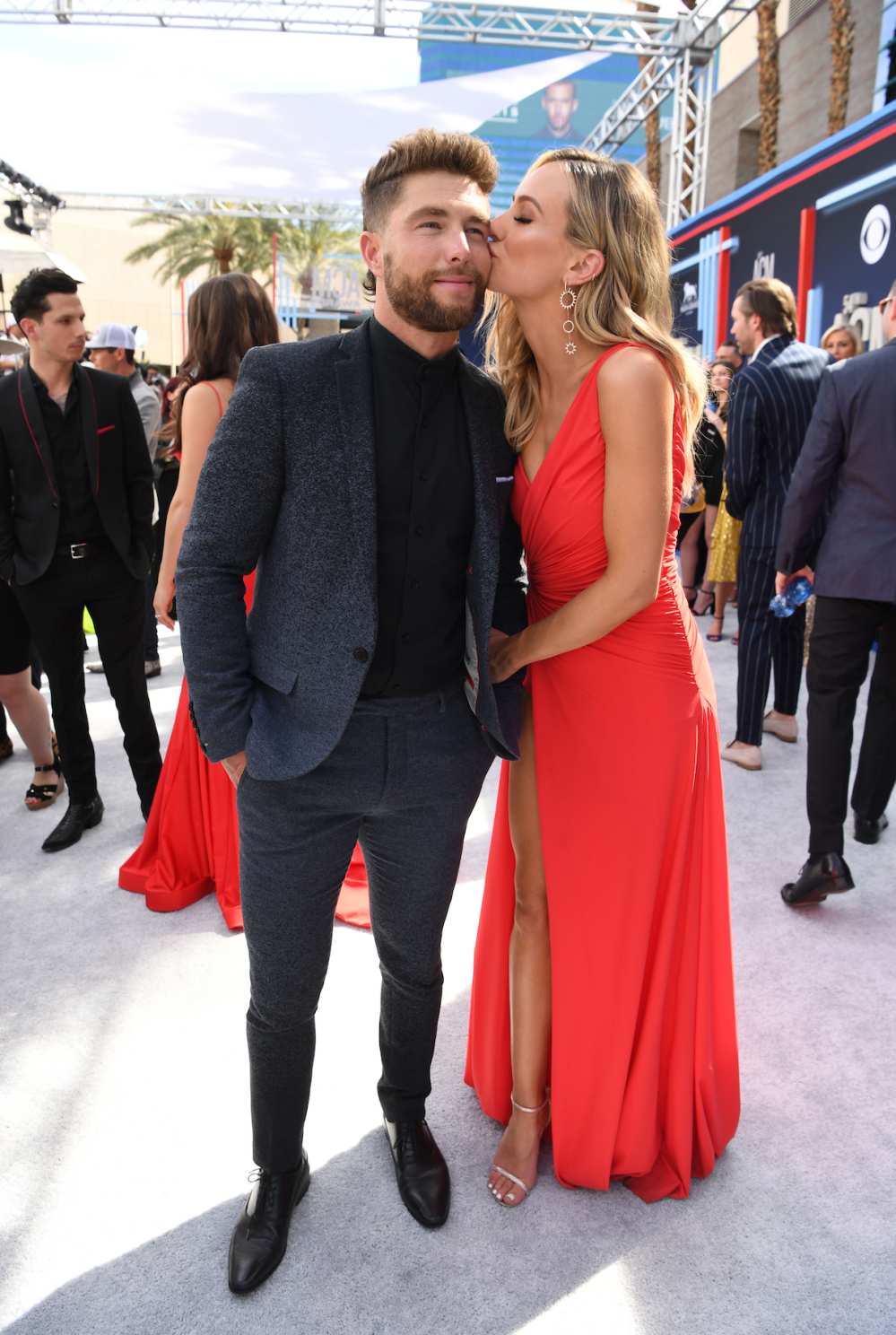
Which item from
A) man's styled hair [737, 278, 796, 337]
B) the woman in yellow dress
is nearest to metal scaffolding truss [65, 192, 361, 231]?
the woman in yellow dress

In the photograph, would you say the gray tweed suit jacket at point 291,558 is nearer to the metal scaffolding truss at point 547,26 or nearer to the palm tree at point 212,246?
the metal scaffolding truss at point 547,26

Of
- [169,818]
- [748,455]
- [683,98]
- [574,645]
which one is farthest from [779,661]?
[683,98]

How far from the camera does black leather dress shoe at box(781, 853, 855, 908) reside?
126 inches

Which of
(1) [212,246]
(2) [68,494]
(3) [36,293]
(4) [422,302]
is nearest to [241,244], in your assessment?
(1) [212,246]

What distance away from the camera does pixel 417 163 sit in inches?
61.4

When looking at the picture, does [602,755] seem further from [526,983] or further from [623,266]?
[623,266]

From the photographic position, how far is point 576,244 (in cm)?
173

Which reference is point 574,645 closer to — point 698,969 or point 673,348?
point 673,348

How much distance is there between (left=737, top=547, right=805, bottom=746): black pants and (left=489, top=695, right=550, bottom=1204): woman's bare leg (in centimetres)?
277

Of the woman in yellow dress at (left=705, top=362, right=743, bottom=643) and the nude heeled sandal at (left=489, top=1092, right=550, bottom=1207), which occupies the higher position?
the woman in yellow dress at (left=705, top=362, right=743, bottom=643)

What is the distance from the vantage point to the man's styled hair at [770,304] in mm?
4289

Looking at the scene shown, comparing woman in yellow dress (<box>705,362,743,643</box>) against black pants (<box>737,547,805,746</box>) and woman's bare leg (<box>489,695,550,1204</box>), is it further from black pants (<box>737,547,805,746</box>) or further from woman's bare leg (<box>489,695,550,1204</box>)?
woman's bare leg (<box>489,695,550,1204</box>)

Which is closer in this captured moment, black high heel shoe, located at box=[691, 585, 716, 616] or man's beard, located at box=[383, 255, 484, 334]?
man's beard, located at box=[383, 255, 484, 334]

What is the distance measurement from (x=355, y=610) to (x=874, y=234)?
21.1 feet
